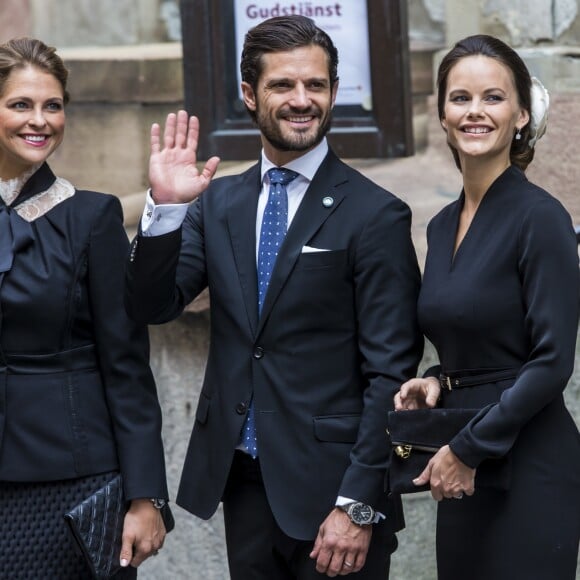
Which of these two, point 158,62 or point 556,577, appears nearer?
point 556,577

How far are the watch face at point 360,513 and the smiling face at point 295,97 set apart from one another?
854 mm

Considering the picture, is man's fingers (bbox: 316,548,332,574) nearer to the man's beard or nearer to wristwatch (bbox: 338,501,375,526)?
wristwatch (bbox: 338,501,375,526)

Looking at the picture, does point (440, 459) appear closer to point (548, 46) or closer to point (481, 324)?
point (481, 324)

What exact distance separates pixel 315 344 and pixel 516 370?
0.50 m

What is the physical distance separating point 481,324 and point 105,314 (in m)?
0.88

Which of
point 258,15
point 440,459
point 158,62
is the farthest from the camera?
point 158,62

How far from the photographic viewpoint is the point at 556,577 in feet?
11.0

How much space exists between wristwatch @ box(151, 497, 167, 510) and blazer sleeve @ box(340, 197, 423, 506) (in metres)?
0.45

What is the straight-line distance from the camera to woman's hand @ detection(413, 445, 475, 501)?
3316mm

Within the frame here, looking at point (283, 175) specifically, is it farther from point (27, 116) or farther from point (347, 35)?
point (347, 35)

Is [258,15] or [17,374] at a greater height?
[258,15]

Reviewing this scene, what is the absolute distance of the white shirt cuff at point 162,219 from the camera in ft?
11.7

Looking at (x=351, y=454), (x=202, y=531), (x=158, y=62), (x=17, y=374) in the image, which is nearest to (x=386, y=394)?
(x=351, y=454)

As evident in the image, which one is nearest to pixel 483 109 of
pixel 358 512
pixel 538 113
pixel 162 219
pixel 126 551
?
pixel 538 113
